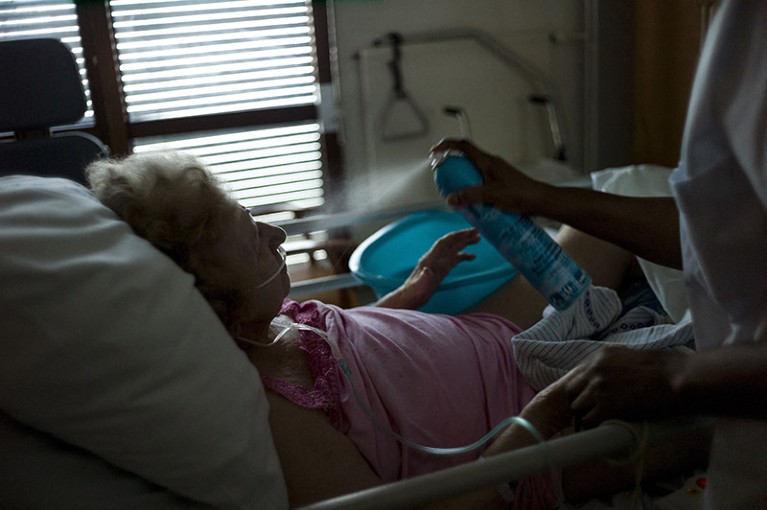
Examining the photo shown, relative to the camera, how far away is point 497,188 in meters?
1.23

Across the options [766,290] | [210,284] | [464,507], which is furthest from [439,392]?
[766,290]

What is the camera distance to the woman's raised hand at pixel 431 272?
1.59m

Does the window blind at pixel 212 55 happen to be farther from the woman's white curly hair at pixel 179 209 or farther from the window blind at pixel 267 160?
the woman's white curly hair at pixel 179 209

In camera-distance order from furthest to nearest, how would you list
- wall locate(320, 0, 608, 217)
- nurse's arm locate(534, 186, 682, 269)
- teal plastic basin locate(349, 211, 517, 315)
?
wall locate(320, 0, 608, 217) → teal plastic basin locate(349, 211, 517, 315) → nurse's arm locate(534, 186, 682, 269)

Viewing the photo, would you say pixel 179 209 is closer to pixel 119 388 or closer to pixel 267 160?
pixel 119 388

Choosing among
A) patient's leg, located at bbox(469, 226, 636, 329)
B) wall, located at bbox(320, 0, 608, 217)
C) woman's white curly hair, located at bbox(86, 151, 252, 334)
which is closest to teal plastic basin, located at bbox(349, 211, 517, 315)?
patient's leg, located at bbox(469, 226, 636, 329)

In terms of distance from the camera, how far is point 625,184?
6.11 ft

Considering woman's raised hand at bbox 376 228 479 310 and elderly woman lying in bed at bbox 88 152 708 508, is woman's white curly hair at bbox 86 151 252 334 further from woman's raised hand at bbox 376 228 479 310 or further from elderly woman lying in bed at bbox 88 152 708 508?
woman's raised hand at bbox 376 228 479 310

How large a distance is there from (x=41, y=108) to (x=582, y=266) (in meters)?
1.36

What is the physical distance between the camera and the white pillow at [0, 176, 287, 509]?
72 cm

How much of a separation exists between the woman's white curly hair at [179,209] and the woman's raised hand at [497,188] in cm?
39

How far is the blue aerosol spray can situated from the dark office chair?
1.04 metres

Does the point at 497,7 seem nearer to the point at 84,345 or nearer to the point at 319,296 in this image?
the point at 319,296

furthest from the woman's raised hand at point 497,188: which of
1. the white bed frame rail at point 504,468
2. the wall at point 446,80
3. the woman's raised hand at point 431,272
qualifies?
the wall at point 446,80
